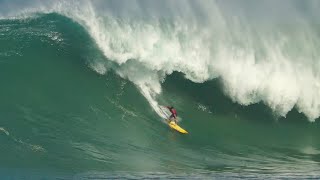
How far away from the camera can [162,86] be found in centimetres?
1689

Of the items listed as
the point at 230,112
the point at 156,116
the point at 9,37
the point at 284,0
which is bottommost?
the point at 156,116

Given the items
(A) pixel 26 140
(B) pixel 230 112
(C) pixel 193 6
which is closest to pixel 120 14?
(C) pixel 193 6

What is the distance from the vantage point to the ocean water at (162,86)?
13.2m

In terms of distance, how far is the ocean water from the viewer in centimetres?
1316

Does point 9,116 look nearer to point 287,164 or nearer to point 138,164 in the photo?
point 138,164

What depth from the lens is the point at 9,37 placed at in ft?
55.6

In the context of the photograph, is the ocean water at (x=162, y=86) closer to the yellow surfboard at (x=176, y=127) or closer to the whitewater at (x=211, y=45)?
the whitewater at (x=211, y=45)

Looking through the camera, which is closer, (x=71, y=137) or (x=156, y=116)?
(x=71, y=137)

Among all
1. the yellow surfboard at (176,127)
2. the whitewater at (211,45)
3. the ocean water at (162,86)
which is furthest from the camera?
the whitewater at (211,45)

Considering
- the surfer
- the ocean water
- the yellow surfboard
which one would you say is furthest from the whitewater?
the yellow surfboard

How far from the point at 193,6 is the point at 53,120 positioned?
6.34m

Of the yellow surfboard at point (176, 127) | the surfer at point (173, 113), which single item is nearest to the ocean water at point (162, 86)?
the yellow surfboard at point (176, 127)

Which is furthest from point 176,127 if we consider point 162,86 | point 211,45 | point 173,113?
point 211,45

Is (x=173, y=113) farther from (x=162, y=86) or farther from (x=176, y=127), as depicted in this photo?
(x=162, y=86)
